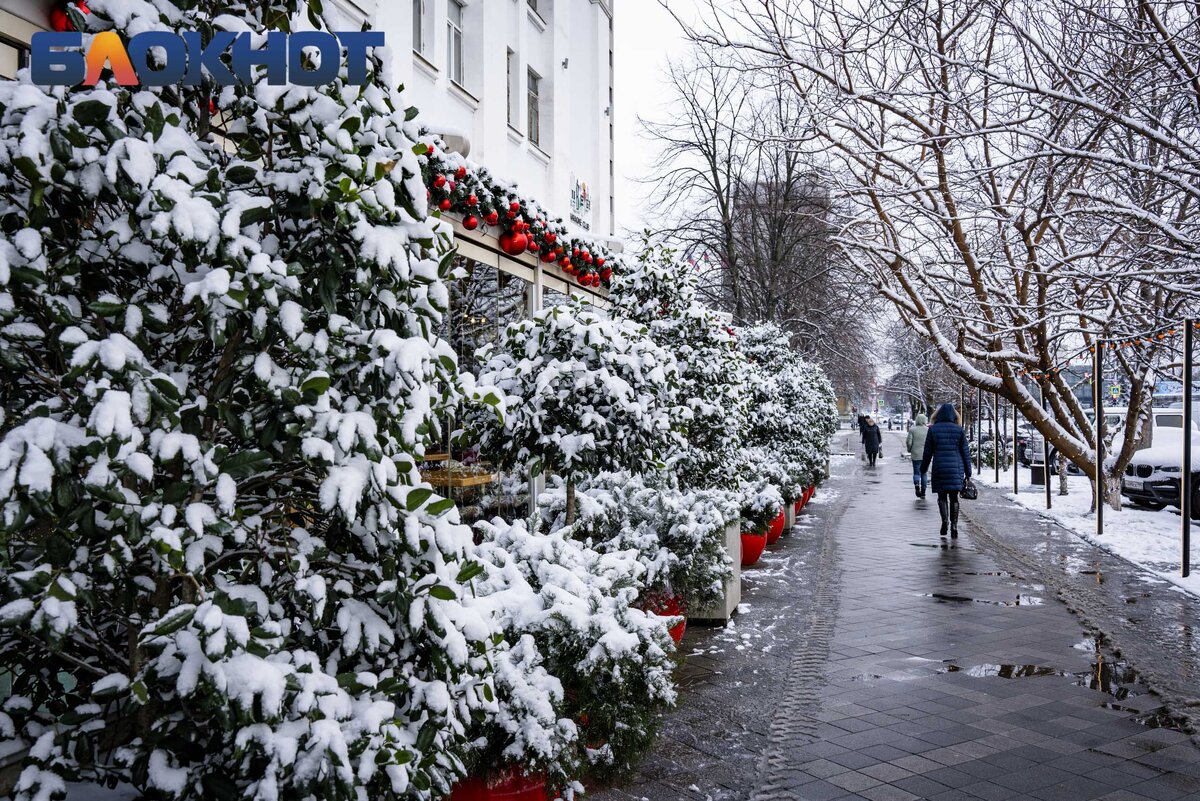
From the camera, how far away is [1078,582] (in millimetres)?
10195

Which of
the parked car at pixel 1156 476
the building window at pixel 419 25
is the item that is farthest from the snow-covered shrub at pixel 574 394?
the parked car at pixel 1156 476

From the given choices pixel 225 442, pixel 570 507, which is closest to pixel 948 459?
pixel 570 507

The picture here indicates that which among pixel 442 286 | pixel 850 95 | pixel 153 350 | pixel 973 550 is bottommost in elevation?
pixel 973 550

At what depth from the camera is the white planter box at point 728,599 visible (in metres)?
7.74

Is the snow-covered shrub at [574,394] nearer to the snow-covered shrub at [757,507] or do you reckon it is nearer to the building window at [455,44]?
the snow-covered shrub at [757,507]

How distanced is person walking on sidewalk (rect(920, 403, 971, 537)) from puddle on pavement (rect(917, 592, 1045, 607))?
4319 millimetres

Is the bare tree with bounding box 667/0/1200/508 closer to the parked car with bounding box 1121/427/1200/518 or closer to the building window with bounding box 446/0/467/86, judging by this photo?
the building window with bounding box 446/0/467/86

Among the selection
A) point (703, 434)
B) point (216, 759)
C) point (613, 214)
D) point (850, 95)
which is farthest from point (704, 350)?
point (613, 214)

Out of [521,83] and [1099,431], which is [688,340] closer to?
[521,83]

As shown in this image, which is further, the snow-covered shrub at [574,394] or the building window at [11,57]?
the snow-covered shrub at [574,394]

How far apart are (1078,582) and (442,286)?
9730mm

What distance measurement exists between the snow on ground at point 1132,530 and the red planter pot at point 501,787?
8.50 meters

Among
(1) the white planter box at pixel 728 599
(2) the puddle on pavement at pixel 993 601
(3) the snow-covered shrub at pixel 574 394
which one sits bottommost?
(2) the puddle on pavement at pixel 993 601

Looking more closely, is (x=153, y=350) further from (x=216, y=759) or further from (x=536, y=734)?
(x=536, y=734)
